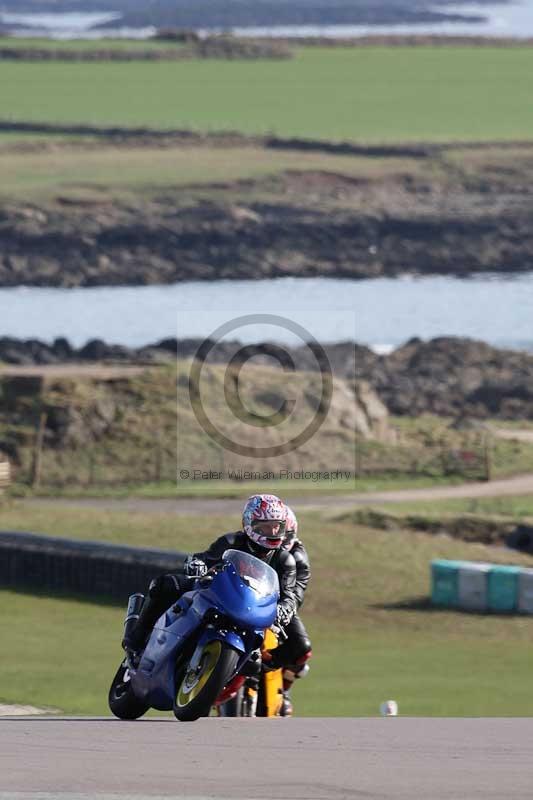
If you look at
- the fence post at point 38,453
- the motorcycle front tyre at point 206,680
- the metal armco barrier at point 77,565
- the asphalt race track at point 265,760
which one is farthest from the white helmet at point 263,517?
the fence post at point 38,453

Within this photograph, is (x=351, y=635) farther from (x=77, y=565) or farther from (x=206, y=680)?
(x=206, y=680)

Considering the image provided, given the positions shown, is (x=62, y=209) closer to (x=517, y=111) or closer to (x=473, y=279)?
(x=473, y=279)

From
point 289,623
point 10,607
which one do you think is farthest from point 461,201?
point 289,623

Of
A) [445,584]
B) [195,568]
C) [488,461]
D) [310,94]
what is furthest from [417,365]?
[310,94]

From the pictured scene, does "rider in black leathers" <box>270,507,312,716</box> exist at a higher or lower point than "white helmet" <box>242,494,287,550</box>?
lower

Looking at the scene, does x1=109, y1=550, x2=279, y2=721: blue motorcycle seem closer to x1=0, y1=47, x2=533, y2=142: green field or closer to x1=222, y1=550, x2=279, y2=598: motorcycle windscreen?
x1=222, y1=550, x2=279, y2=598: motorcycle windscreen

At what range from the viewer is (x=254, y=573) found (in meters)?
13.0

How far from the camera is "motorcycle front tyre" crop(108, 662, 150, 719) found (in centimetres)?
1384

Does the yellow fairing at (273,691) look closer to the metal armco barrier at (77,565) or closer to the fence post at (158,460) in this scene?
the metal armco barrier at (77,565)

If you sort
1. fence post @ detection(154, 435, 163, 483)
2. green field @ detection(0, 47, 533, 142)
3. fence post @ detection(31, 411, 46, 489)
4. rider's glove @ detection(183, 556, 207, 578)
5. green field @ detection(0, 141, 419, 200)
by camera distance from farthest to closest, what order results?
1. green field @ detection(0, 47, 533, 142)
2. green field @ detection(0, 141, 419, 200)
3. fence post @ detection(154, 435, 163, 483)
4. fence post @ detection(31, 411, 46, 489)
5. rider's glove @ detection(183, 556, 207, 578)

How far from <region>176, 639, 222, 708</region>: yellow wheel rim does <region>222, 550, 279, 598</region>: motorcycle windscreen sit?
0.46 m

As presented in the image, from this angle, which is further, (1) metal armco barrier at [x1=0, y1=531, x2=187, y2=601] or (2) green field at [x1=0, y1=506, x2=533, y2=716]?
(1) metal armco barrier at [x1=0, y1=531, x2=187, y2=601]

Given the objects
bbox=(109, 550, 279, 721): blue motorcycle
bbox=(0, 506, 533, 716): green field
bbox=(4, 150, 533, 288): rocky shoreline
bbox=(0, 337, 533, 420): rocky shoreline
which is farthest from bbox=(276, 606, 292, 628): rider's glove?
bbox=(4, 150, 533, 288): rocky shoreline

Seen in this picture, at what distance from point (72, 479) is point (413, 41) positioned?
419 ft
